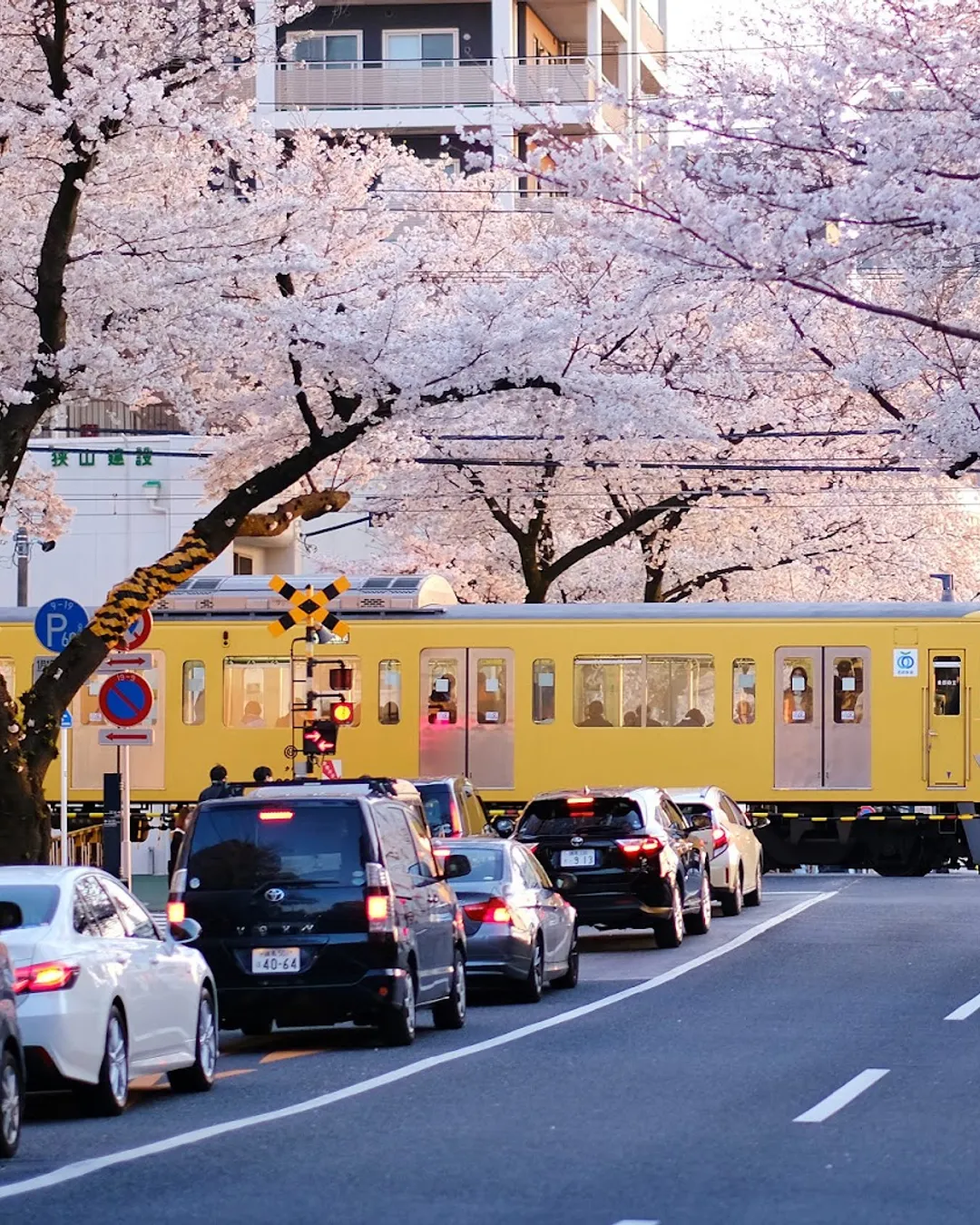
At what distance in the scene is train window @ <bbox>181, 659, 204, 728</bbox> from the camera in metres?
38.5

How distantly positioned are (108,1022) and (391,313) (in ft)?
41.4

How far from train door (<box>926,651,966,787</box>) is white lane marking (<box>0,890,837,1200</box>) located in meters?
14.3

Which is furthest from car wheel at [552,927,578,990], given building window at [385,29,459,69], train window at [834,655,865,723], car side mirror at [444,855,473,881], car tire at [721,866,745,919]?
building window at [385,29,459,69]

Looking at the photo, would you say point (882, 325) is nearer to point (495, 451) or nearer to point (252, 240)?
point (252, 240)

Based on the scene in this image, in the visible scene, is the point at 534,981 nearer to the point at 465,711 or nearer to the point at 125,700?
the point at 125,700

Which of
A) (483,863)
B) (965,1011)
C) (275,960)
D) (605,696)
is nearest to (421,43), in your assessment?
(605,696)

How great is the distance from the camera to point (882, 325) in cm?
2842

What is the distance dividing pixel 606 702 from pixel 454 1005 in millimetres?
20004

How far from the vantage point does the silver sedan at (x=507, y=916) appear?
19797 millimetres

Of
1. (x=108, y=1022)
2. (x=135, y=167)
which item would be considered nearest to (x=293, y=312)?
(x=135, y=167)

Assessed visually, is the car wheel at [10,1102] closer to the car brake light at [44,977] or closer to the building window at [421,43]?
the car brake light at [44,977]

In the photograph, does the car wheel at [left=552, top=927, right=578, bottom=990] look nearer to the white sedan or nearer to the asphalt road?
the asphalt road

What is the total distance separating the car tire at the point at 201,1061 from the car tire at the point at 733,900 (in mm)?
16055

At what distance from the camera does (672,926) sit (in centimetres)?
2542
